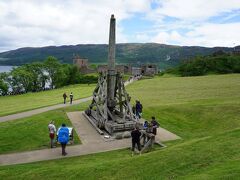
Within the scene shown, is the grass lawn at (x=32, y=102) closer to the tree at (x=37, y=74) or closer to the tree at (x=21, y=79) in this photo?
the tree at (x=21, y=79)

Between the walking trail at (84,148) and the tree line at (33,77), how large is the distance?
197 feet

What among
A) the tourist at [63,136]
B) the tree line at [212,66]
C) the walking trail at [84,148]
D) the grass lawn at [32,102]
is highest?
the tree line at [212,66]

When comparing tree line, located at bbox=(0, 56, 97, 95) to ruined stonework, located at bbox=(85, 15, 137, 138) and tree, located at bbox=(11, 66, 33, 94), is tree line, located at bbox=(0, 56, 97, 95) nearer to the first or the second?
tree, located at bbox=(11, 66, 33, 94)

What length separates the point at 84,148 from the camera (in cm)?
1490

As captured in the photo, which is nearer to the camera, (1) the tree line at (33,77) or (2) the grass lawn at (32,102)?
(2) the grass lawn at (32,102)

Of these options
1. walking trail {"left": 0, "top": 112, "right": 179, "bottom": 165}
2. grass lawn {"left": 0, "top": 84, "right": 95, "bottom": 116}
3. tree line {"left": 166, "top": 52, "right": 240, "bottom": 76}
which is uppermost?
tree line {"left": 166, "top": 52, "right": 240, "bottom": 76}

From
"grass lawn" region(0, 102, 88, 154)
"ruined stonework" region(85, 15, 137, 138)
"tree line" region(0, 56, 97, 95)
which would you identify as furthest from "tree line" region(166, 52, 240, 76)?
"grass lawn" region(0, 102, 88, 154)

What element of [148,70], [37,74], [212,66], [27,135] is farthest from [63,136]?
[148,70]

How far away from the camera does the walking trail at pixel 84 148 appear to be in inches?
533

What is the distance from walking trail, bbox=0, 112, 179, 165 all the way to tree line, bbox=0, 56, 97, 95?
197 ft

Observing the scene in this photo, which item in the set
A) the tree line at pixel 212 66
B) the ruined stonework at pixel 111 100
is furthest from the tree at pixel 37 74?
the ruined stonework at pixel 111 100

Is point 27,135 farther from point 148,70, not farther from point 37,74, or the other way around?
point 148,70

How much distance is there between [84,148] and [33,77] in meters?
65.4

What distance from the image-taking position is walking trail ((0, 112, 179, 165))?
13531 mm
